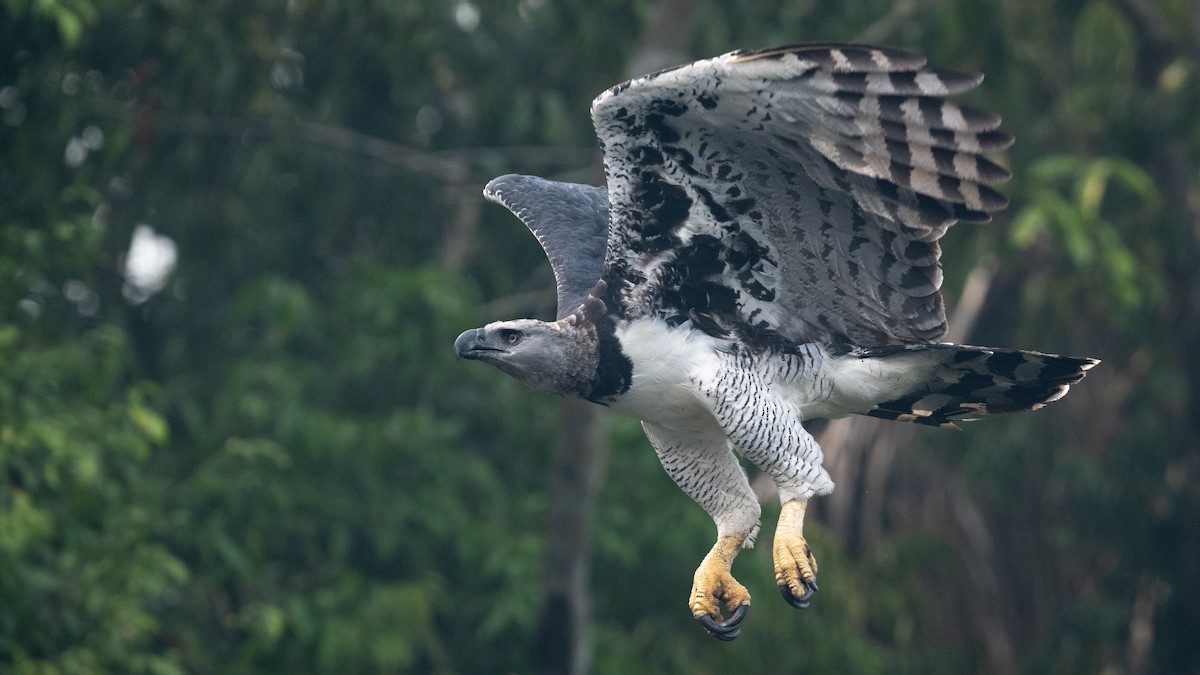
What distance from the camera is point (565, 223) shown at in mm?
6430

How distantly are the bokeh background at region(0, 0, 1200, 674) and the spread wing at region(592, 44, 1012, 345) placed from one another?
322 cm

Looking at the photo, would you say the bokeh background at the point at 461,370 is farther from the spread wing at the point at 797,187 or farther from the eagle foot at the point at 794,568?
the eagle foot at the point at 794,568

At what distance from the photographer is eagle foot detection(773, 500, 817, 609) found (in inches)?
212

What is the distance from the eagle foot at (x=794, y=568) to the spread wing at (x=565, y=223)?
109 centimetres

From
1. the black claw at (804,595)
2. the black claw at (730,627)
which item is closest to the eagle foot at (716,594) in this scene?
the black claw at (730,627)

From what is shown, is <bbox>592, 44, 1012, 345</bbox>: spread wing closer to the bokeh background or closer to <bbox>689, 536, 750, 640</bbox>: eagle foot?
<bbox>689, 536, 750, 640</bbox>: eagle foot

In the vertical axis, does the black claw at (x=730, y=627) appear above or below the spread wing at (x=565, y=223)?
below

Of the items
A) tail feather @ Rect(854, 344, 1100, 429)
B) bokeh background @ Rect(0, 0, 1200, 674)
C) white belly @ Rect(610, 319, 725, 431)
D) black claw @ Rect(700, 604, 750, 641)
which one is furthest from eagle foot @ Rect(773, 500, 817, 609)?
bokeh background @ Rect(0, 0, 1200, 674)

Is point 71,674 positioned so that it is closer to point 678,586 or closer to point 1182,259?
point 678,586

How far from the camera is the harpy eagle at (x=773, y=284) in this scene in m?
4.96

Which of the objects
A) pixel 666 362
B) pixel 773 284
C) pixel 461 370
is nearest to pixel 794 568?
pixel 666 362

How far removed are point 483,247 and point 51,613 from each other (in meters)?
4.97

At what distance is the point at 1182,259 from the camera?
37.2 ft

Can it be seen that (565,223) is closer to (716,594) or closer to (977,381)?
(716,594)
